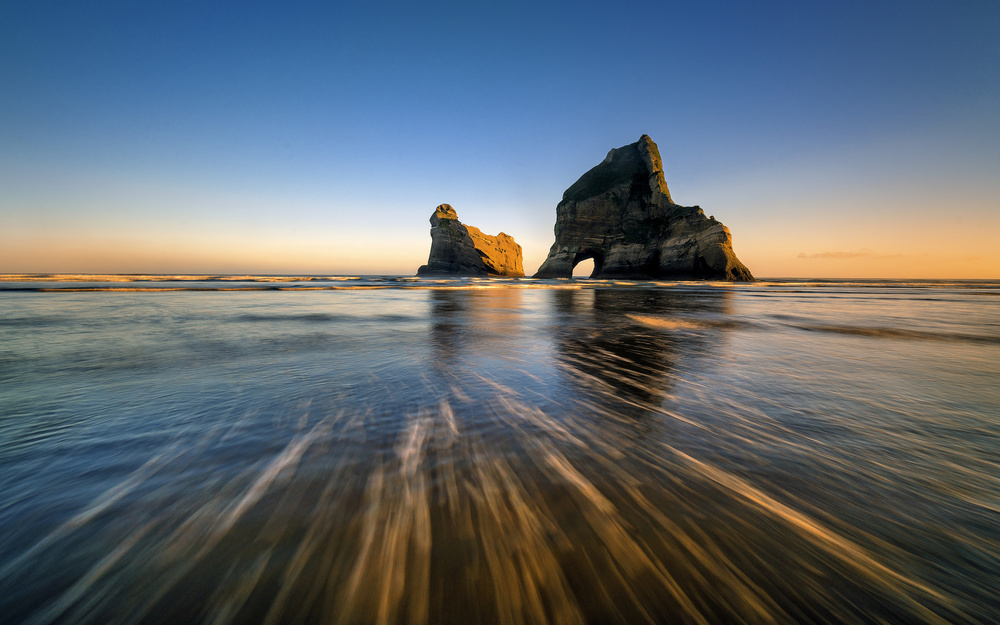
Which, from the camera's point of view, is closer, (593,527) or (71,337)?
(593,527)

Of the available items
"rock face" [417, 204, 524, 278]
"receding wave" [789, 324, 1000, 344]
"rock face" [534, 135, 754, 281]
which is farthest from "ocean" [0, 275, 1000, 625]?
"rock face" [417, 204, 524, 278]

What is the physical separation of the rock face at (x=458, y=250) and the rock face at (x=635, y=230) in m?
25.2

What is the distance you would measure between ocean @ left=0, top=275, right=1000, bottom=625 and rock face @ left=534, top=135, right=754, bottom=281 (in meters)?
65.6

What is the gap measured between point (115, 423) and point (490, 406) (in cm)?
416

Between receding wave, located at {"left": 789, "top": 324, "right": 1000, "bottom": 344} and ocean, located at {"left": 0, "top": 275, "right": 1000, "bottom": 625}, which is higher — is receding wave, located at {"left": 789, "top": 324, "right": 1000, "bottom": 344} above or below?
below

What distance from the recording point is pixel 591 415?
398cm

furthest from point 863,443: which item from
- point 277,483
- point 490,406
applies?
point 277,483

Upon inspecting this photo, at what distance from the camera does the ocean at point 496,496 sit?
5.27 feet

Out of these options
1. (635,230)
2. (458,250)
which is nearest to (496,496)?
(635,230)

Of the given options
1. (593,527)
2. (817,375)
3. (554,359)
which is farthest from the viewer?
(554,359)

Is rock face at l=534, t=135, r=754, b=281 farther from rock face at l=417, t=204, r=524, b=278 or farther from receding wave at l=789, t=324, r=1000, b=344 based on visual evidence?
receding wave at l=789, t=324, r=1000, b=344

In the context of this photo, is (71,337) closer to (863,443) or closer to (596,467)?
(596,467)

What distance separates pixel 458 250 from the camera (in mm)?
100625

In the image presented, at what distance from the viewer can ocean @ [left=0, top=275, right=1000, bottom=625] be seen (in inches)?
63.3
